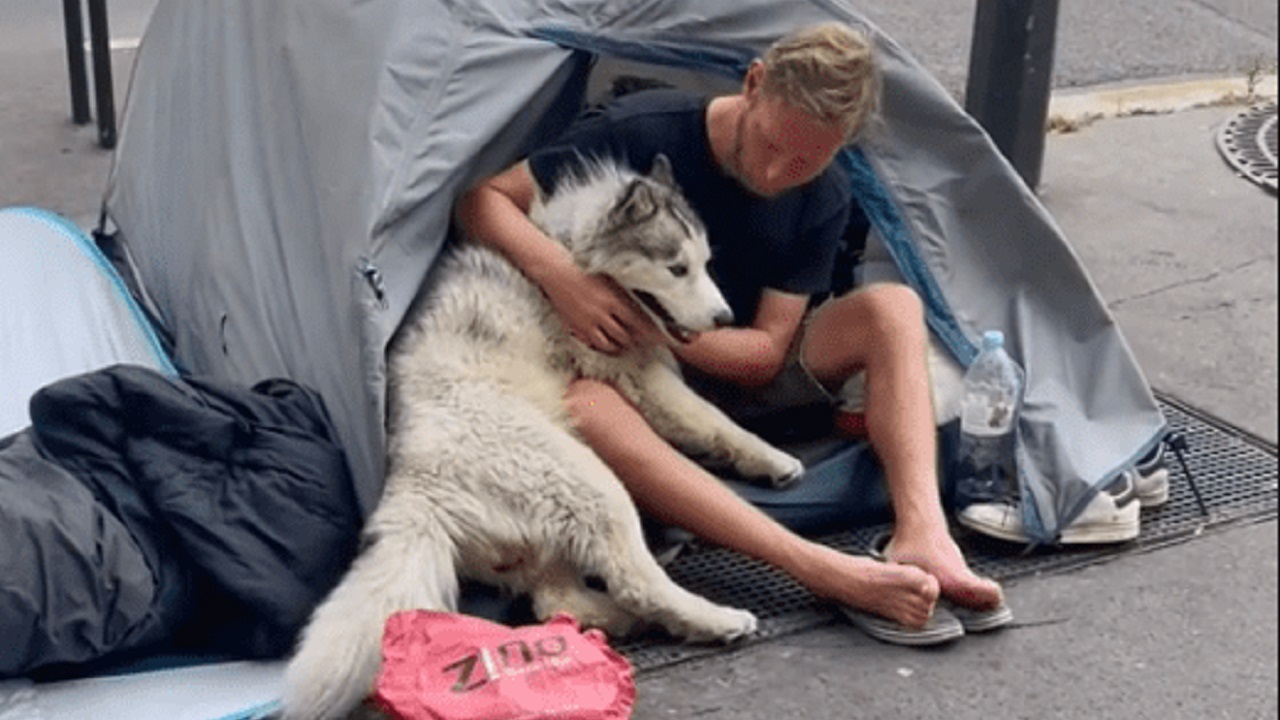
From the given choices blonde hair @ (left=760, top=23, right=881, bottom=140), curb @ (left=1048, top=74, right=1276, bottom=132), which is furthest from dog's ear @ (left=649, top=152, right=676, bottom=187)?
curb @ (left=1048, top=74, right=1276, bottom=132)

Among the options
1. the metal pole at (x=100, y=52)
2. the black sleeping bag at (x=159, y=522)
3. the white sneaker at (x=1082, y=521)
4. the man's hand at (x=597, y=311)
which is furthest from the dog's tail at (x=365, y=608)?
the metal pole at (x=100, y=52)

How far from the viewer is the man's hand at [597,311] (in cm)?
347

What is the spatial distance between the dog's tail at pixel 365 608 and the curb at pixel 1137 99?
12.4 ft

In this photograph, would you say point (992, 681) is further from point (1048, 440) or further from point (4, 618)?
point (4, 618)

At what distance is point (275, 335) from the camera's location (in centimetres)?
366

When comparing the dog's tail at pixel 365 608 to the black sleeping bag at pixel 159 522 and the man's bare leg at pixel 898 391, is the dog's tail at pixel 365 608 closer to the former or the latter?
the black sleeping bag at pixel 159 522

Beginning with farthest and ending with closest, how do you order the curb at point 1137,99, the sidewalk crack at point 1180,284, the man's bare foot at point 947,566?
the curb at point 1137,99
the sidewalk crack at point 1180,284
the man's bare foot at point 947,566

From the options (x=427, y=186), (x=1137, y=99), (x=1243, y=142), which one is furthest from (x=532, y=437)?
(x=1137, y=99)

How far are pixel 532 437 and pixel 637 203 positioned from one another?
449mm

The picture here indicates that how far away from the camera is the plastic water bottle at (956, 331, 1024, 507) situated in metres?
3.74

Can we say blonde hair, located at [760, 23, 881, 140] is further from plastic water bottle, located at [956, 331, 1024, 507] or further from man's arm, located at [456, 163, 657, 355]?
plastic water bottle, located at [956, 331, 1024, 507]

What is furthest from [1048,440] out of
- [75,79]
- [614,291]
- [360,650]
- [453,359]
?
[75,79]

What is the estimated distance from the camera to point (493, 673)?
117 inches

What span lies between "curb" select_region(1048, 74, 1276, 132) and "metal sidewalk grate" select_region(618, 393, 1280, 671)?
243 centimetres
